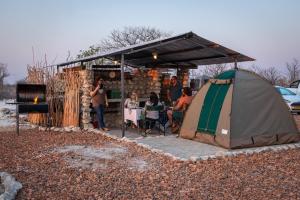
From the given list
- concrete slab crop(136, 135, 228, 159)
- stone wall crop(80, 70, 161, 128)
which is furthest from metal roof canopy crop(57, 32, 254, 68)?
concrete slab crop(136, 135, 228, 159)

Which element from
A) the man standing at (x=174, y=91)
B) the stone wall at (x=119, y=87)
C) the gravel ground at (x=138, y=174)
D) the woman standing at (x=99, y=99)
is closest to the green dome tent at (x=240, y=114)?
the gravel ground at (x=138, y=174)

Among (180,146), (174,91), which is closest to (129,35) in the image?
(174,91)

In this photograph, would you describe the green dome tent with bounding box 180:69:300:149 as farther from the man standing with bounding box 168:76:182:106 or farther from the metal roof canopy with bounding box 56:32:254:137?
the man standing with bounding box 168:76:182:106

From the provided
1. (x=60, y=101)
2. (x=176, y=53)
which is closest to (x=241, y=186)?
(x=176, y=53)

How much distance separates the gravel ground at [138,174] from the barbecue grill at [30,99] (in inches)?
83.0

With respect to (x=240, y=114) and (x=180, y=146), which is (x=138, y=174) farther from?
(x=240, y=114)

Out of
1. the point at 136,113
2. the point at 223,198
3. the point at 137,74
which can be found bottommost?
Result: the point at 223,198

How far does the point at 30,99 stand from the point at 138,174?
6.07 meters

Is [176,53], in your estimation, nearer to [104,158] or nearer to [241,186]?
[104,158]

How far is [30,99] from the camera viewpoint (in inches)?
441

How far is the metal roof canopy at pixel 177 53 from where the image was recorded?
9305 millimetres

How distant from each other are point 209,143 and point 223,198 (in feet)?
12.3

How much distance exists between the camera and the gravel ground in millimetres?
5363

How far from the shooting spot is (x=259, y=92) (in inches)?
353
